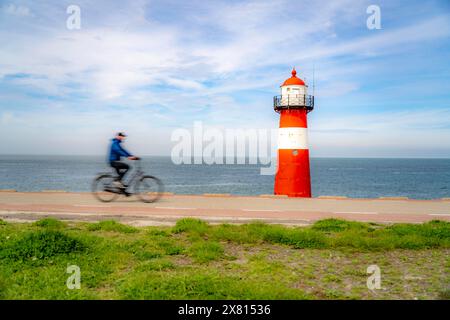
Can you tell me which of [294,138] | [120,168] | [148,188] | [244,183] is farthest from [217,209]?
[244,183]

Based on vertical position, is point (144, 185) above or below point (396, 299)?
above

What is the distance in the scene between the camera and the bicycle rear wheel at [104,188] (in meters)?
13.7

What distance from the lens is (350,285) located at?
18.9 ft

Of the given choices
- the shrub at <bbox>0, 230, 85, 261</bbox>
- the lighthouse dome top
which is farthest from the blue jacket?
the lighthouse dome top

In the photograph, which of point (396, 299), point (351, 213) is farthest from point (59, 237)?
point (351, 213)

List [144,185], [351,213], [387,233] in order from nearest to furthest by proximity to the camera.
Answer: [387,233] → [351,213] → [144,185]

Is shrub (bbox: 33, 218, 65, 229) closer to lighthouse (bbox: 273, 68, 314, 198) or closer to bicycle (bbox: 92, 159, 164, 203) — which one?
bicycle (bbox: 92, 159, 164, 203)

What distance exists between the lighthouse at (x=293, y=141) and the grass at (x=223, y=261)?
1304 centimetres

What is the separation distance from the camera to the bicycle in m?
13.6

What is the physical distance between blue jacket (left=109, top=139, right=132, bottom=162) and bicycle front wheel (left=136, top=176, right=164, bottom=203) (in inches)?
43.6

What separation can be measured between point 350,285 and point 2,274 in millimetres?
5078

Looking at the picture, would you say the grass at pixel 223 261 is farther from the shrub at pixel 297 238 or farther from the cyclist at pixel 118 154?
the cyclist at pixel 118 154

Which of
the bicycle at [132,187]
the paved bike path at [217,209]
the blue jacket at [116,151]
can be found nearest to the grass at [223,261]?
the paved bike path at [217,209]
